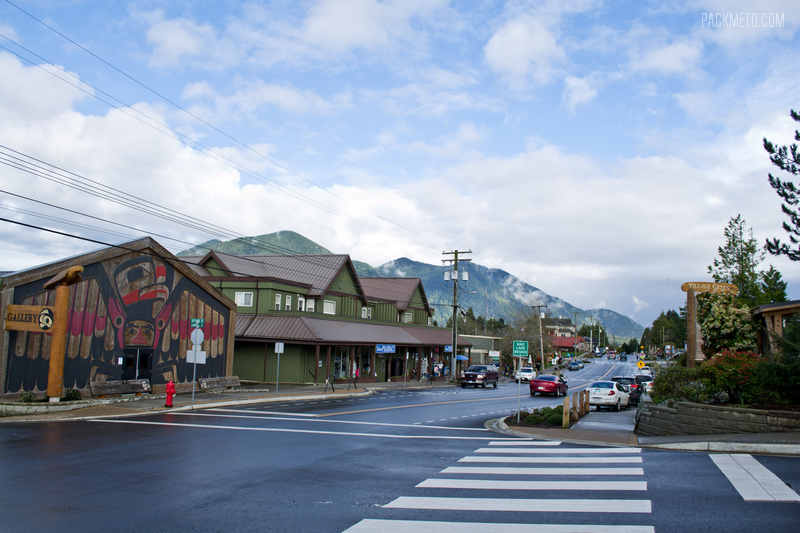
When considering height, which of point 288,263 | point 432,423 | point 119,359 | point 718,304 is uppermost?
point 288,263

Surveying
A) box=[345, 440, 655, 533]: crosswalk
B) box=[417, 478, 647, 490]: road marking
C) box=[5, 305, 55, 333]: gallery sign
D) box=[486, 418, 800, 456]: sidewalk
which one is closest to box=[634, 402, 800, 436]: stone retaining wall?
box=[486, 418, 800, 456]: sidewalk

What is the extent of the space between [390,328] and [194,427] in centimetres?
3600

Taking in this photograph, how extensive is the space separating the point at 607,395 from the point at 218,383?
67.5ft

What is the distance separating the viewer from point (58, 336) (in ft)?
76.5

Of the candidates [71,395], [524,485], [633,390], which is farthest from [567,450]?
[633,390]

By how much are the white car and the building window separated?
2410 centimetres

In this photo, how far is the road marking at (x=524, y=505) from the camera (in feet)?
27.7

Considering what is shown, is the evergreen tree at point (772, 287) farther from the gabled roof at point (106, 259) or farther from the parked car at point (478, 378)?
the gabled roof at point (106, 259)

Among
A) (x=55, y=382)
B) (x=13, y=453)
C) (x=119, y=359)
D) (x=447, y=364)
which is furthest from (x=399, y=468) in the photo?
(x=447, y=364)

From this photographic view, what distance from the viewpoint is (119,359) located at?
27797mm

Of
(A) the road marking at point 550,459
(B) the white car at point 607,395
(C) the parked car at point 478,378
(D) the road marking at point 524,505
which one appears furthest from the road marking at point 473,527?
(C) the parked car at point 478,378

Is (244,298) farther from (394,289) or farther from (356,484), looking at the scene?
(356,484)

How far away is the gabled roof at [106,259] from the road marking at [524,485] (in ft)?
67.0

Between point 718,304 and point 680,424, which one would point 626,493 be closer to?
point 680,424
